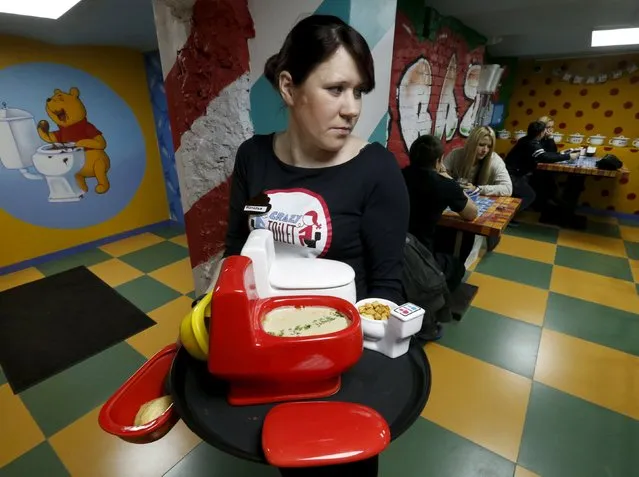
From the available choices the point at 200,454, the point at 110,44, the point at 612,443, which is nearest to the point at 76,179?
the point at 110,44

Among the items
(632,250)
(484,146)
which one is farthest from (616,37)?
(632,250)

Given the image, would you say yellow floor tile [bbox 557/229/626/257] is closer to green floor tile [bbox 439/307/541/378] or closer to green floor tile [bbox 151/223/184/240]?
green floor tile [bbox 439/307/541/378]

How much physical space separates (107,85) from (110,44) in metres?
0.38

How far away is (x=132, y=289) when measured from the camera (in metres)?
2.82

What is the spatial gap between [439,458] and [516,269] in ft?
7.34

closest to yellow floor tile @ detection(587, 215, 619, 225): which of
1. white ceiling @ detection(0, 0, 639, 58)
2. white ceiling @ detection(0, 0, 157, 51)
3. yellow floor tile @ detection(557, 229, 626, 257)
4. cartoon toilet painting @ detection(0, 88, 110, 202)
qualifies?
yellow floor tile @ detection(557, 229, 626, 257)

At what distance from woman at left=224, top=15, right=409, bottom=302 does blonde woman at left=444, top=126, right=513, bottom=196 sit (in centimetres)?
224

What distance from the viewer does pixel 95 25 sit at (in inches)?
92.2

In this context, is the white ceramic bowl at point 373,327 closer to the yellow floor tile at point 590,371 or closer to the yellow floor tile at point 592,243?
the yellow floor tile at point 590,371

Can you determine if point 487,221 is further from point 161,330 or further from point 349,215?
point 161,330

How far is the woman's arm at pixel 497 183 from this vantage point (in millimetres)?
2797

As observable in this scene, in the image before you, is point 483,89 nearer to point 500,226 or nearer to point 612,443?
point 500,226

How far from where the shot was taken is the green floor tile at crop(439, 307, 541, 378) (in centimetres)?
202

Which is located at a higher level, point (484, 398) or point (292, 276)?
point (292, 276)
